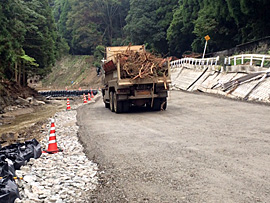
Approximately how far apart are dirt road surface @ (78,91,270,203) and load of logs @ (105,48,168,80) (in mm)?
2994

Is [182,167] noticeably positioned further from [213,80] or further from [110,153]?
[213,80]

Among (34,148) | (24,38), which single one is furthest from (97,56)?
(34,148)

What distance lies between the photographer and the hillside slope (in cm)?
6769

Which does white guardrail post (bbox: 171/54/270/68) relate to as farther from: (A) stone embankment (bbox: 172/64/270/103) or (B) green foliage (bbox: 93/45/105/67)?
(B) green foliage (bbox: 93/45/105/67)

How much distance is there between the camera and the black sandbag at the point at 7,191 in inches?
159

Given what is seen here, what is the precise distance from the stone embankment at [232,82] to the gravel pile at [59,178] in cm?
1096

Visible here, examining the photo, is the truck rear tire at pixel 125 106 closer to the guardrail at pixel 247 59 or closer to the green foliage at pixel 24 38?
the guardrail at pixel 247 59

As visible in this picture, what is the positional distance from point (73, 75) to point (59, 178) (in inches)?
2800

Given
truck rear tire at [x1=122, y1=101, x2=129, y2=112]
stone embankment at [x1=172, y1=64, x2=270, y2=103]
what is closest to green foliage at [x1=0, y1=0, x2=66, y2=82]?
truck rear tire at [x1=122, y1=101, x2=129, y2=112]

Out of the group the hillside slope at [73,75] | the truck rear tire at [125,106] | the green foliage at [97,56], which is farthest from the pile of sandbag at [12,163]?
the green foliage at [97,56]

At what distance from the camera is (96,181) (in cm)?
543

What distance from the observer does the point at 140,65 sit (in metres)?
13.5

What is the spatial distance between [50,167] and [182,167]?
284 cm

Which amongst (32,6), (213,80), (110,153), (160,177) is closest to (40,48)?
(32,6)
